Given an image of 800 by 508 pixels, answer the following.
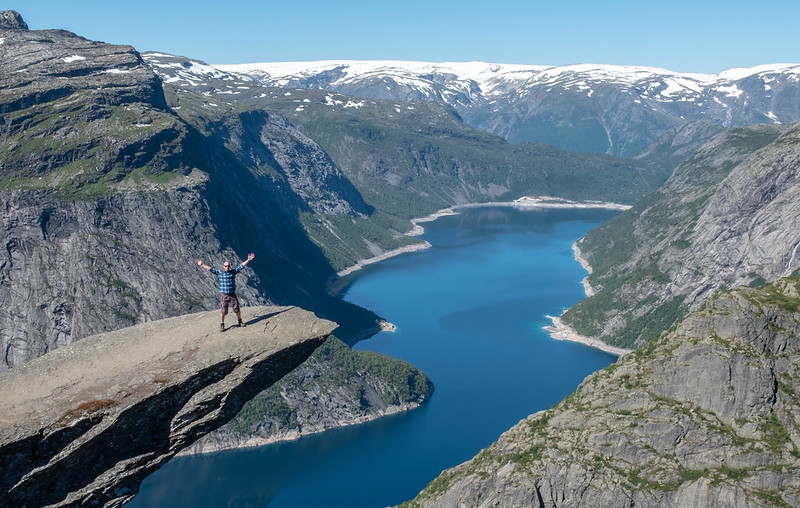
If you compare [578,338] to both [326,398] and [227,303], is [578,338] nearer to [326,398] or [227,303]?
[326,398]

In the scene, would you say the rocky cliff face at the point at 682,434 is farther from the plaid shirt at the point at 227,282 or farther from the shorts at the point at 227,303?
the shorts at the point at 227,303

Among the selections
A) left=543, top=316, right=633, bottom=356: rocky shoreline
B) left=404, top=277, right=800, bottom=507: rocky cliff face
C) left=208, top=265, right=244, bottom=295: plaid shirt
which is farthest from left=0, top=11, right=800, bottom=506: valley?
left=208, top=265, right=244, bottom=295: plaid shirt

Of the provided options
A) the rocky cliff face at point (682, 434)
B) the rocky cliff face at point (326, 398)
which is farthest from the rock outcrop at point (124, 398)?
the rocky cliff face at point (326, 398)

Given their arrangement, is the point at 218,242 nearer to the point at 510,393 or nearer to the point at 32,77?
the point at 32,77

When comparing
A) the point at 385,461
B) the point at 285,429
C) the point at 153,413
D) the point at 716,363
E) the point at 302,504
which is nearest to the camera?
the point at 153,413

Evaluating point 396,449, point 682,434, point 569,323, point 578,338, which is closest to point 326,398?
point 396,449

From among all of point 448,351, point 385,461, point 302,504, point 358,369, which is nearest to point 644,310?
point 448,351

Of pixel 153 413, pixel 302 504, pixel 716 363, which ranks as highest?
pixel 153 413
